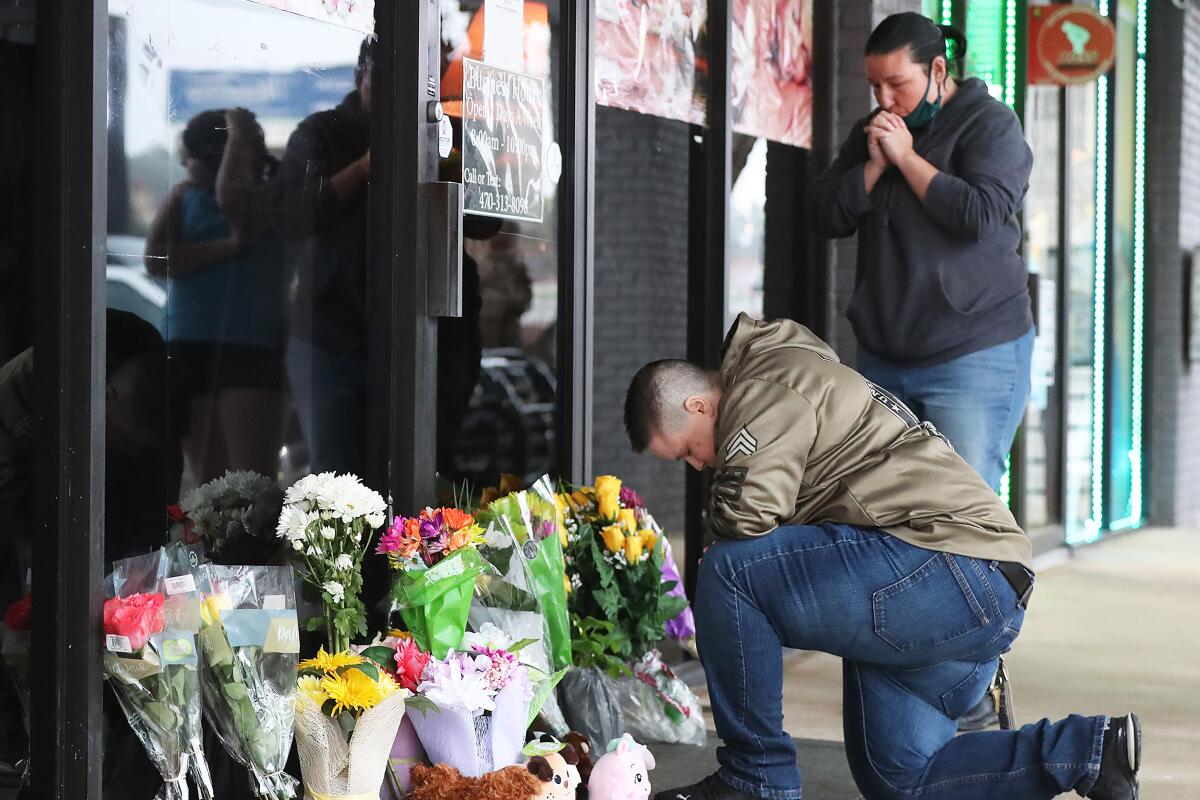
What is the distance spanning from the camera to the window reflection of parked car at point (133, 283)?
8.58ft

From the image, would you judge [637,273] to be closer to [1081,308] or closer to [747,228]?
[747,228]

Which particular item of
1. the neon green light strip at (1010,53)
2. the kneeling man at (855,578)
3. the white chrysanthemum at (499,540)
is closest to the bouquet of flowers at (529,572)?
the white chrysanthemum at (499,540)

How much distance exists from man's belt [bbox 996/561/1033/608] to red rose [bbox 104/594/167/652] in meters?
1.45

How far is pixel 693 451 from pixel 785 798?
66cm

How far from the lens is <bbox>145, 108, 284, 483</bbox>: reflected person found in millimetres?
2807

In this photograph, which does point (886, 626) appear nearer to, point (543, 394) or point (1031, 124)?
point (543, 394)

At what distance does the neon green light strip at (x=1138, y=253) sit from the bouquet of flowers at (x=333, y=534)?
7.31m

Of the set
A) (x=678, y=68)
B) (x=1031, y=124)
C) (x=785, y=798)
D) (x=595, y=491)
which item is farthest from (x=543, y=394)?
(x=1031, y=124)

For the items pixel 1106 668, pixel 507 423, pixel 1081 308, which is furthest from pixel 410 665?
pixel 1081 308

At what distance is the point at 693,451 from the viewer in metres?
2.95

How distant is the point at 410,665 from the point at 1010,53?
533 cm

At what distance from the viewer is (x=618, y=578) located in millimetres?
3633

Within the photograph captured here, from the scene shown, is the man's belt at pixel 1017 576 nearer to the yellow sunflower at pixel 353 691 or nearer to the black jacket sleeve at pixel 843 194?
the yellow sunflower at pixel 353 691

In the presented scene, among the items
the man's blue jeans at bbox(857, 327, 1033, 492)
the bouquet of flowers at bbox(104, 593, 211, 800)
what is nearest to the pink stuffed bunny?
the bouquet of flowers at bbox(104, 593, 211, 800)
